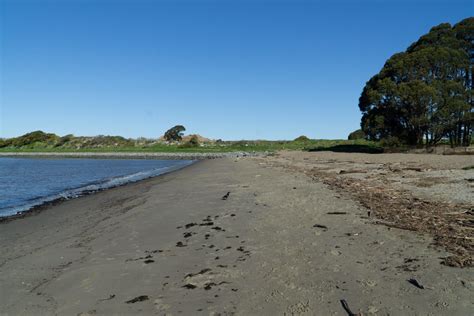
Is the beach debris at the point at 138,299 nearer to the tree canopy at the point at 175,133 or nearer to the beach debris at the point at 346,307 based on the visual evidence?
the beach debris at the point at 346,307

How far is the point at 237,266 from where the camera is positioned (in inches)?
223

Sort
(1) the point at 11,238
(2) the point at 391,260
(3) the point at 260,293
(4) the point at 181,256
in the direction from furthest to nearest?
1. (1) the point at 11,238
2. (4) the point at 181,256
3. (2) the point at 391,260
4. (3) the point at 260,293

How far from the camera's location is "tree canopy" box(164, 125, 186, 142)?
434 feet

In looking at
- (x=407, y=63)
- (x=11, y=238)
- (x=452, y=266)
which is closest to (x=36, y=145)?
(x=407, y=63)

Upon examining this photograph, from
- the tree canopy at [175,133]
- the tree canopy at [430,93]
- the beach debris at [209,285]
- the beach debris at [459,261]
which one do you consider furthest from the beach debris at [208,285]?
the tree canopy at [175,133]

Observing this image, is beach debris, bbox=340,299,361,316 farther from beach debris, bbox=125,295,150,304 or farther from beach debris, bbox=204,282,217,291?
beach debris, bbox=125,295,150,304

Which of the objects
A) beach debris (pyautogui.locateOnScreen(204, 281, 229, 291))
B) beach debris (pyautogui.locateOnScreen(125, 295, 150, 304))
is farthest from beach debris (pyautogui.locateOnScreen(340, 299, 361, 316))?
beach debris (pyautogui.locateOnScreen(125, 295, 150, 304))

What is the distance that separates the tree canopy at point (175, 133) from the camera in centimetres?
13238

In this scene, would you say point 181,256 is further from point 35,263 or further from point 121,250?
point 35,263

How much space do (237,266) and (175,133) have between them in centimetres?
12953

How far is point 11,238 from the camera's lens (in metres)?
9.04

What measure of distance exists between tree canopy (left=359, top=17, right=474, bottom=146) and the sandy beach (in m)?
28.5

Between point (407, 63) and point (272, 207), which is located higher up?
point (407, 63)

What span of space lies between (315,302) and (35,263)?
517 centimetres
